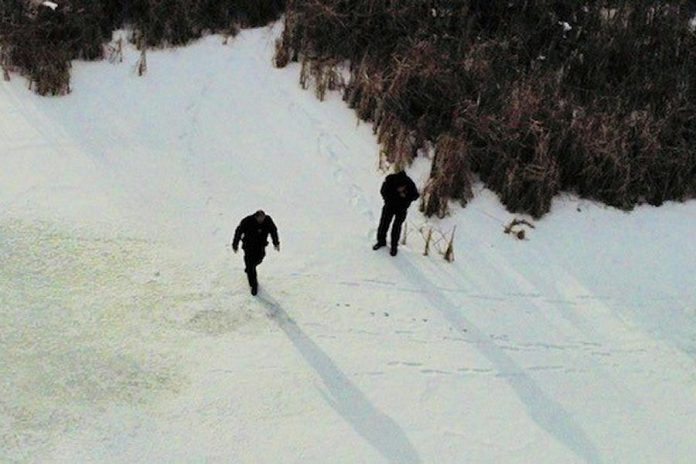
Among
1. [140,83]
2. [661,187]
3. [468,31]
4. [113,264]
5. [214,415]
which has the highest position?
[468,31]

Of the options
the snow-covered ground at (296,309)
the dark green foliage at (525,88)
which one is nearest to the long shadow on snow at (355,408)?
the snow-covered ground at (296,309)

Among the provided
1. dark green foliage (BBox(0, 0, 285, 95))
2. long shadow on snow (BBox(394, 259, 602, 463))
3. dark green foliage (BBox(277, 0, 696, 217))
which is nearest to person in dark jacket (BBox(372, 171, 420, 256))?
long shadow on snow (BBox(394, 259, 602, 463))

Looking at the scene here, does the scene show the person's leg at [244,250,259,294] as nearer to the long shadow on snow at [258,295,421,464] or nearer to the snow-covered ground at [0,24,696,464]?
the snow-covered ground at [0,24,696,464]

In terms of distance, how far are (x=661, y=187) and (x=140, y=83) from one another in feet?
24.4

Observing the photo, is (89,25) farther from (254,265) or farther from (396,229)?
(396,229)

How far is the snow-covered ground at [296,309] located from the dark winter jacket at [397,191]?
0.66 metres

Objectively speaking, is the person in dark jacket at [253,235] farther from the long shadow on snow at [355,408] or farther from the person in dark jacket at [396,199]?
the person in dark jacket at [396,199]

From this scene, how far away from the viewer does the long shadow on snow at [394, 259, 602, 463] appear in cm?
551

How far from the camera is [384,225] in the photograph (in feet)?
23.8

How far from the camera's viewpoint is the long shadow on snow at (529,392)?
5.51 m

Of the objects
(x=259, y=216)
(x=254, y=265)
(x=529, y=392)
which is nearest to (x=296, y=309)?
(x=254, y=265)

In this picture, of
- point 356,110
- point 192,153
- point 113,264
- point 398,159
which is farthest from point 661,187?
point 113,264

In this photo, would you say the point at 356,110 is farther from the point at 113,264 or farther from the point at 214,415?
the point at 214,415

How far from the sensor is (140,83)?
9.88m
